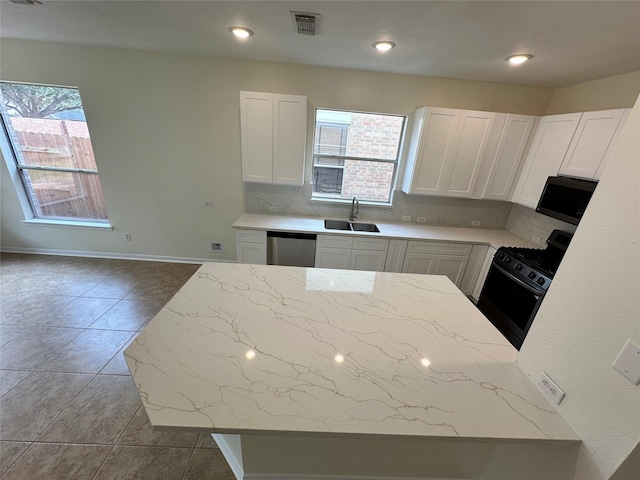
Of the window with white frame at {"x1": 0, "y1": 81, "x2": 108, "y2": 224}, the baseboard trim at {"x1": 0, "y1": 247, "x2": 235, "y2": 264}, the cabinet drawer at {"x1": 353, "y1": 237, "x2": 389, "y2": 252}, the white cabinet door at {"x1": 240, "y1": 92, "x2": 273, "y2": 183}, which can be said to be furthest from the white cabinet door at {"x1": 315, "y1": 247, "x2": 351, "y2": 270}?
the window with white frame at {"x1": 0, "y1": 81, "x2": 108, "y2": 224}

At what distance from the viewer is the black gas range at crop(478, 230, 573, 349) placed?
2131mm

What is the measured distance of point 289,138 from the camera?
2873 mm

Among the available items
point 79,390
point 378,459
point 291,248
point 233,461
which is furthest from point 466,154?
point 79,390

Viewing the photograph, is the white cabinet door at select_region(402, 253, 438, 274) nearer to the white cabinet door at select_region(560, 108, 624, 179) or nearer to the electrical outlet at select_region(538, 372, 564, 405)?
the white cabinet door at select_region(560, 108, 624, 179)

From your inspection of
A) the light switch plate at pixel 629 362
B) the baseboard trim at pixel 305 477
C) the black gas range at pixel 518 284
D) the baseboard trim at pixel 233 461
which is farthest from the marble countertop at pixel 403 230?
the light switch plate at pixel 629 362

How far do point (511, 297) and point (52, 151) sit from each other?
5.67m

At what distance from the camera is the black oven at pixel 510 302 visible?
2.16 metres

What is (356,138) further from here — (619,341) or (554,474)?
(554,474)

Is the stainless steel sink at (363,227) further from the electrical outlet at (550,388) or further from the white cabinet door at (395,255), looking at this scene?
the electrical outlet at (550,388)

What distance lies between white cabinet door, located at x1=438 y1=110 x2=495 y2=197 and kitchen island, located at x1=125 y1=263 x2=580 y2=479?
207 centimetres

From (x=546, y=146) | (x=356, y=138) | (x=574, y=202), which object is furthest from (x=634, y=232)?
(x=356, y=138)

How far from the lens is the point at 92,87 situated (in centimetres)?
298

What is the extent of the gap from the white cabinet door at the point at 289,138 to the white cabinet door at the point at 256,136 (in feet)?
0.22

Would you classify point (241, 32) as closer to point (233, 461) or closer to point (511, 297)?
point (233, 461)
